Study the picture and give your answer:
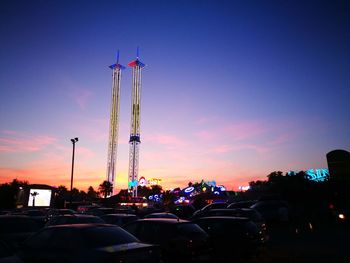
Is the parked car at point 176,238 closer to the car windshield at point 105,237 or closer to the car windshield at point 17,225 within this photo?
the car windshield at point 105,237

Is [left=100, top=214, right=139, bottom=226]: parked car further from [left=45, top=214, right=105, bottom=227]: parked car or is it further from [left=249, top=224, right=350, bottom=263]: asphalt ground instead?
[left=249, top=224, right=350, bottom=263]: asphalt ground

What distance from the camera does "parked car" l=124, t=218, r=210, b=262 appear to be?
9023mm

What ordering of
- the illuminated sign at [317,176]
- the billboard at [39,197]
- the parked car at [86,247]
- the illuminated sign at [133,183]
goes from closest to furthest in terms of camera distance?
the parked car at [86,247]
the billboard at [39,197]
the illuminated sign at [317,176]
the illuminated sign at [133,183]

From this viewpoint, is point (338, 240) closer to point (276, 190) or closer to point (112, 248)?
point (112, 248)

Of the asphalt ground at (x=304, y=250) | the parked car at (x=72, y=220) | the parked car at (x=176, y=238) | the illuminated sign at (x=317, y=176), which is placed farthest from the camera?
the illuminated sign at (x=317, y=176)

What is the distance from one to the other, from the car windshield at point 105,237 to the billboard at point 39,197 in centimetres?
2753

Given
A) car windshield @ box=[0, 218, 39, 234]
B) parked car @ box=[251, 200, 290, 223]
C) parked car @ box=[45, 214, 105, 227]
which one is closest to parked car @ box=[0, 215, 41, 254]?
car windshield @ box=[0, 218, 39, 234]

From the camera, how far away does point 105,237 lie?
23.1 ft

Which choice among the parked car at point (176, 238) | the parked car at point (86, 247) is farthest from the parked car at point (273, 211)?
the parked car at point (86, 247)

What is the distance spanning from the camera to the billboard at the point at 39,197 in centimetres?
3219

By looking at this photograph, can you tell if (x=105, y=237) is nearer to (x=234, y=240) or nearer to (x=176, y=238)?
(x=176, y=238)

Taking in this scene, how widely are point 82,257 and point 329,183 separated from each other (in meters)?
37.9

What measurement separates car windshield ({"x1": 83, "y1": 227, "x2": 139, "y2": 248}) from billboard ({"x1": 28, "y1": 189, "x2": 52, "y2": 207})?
27.5 metres

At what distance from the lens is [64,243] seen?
7.01 m
